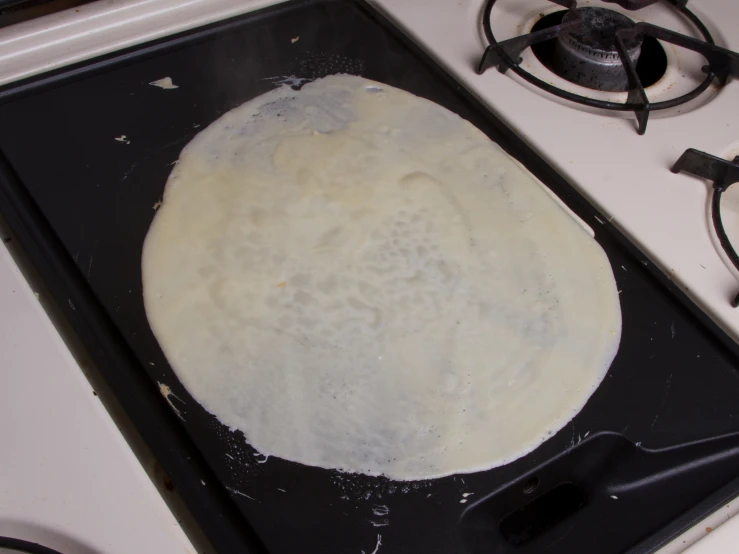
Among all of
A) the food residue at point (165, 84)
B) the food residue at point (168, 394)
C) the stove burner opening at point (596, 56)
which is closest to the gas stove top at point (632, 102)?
the stove burner opening at point (596, 56)

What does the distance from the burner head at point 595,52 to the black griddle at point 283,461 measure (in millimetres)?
149

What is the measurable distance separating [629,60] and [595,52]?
0.18 feet

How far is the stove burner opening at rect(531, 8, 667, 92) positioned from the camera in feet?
2.65

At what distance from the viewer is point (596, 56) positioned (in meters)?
0.81

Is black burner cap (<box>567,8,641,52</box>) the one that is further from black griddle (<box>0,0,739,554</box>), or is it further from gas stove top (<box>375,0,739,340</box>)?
black griddle (<box>0,0,739,554</box>)

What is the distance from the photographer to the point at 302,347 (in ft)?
1.91

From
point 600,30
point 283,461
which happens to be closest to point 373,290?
point 283,461

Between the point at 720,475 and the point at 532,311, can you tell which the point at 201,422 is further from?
the point at 720,475

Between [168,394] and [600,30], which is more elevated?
[600,30]

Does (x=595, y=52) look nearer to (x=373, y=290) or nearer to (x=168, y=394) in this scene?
(x=373, y=290)

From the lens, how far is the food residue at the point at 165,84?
759mm

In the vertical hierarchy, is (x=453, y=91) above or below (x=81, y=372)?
above

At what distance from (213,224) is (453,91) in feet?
1.13

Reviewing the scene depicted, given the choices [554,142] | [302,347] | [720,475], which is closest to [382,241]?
[302,347]
